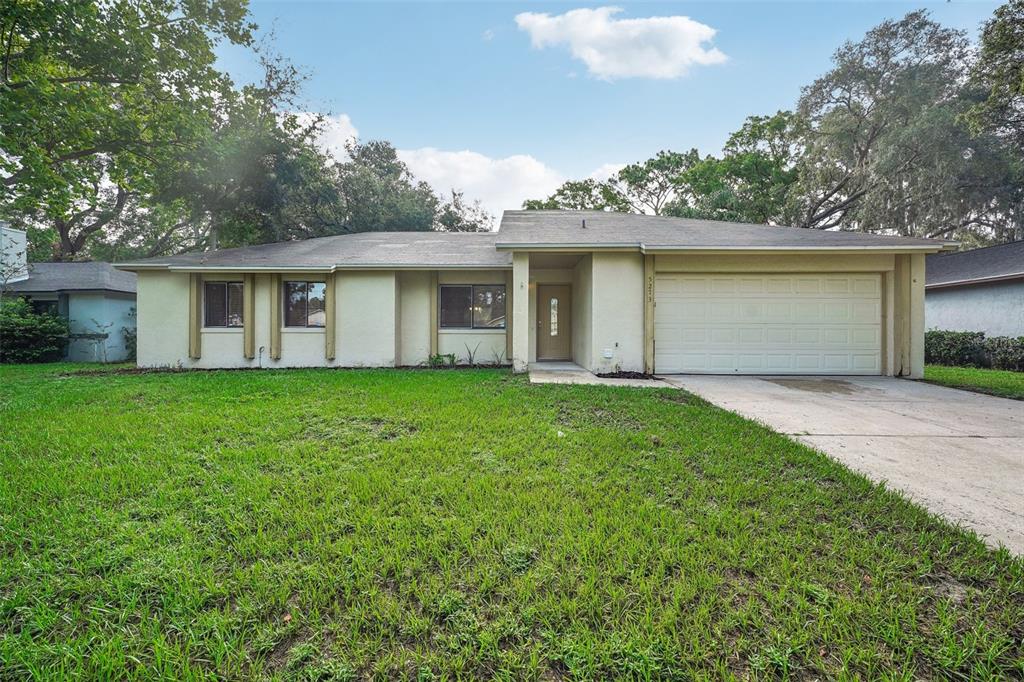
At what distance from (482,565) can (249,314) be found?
1025 cm

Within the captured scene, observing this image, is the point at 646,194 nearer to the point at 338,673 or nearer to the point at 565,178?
the point at 565,178

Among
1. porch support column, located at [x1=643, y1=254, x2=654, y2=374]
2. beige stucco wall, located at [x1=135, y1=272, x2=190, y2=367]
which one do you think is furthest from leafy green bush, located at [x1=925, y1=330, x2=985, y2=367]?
beige stucco wall, located at [x1=135, y1=272, x2=190, y2=367]

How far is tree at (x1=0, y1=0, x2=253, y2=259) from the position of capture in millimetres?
9633

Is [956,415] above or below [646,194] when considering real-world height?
below

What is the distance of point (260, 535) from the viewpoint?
2637mm

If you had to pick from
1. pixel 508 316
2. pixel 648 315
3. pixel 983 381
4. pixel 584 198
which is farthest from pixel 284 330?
pixel 584 198

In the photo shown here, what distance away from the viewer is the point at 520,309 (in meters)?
8.87

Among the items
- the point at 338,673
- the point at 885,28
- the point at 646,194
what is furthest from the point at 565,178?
the point at 338,673

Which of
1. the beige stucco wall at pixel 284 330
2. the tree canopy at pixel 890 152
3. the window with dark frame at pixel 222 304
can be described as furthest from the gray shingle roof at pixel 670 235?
the tree canopy at pixel 890 152

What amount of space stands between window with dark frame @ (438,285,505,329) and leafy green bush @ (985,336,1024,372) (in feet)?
44.6

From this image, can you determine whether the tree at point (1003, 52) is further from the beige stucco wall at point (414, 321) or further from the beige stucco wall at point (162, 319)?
the beige stucco wall at point (162, 319)

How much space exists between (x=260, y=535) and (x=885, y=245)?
11.4 meters

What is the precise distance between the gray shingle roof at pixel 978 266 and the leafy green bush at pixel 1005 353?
1.90 meters

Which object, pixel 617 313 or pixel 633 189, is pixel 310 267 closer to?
pixel 617 313
